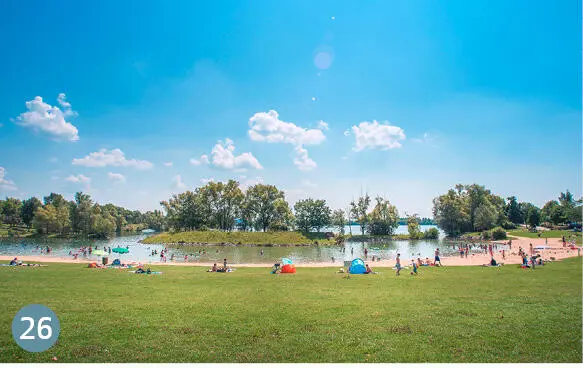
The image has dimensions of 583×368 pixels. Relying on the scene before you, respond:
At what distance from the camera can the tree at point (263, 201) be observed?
120000 mm

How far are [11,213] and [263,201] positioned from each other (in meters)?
119

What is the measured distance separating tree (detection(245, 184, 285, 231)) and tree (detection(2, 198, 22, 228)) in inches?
4225

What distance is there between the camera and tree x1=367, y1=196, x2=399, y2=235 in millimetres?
126812

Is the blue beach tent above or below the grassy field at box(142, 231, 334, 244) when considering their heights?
above

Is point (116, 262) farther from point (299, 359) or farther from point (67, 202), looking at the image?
point (67, 202)

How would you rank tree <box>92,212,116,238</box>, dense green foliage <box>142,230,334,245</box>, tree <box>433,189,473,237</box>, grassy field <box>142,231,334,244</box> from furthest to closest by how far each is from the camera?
tree <box>433,189,473,237</box> → tree <box>92,212,116,238</box> → grassy field <box>142,231,334,244</box> → dense green foliage <box>142,230,334,245</box>

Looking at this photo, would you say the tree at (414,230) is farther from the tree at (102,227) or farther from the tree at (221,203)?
the tree at (102,227)

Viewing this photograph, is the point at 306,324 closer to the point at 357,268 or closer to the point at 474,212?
the point at 357,268

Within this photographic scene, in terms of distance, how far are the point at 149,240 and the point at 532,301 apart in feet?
337

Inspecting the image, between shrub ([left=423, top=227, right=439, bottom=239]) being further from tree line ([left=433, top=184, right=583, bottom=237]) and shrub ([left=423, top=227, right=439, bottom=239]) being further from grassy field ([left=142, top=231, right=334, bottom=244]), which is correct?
grassy field ([left=142, top=231, right=334, bottom=244])

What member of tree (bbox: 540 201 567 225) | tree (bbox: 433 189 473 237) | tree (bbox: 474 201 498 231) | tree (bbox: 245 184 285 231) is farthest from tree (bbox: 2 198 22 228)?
tree (bbox: 540 201 567 225)

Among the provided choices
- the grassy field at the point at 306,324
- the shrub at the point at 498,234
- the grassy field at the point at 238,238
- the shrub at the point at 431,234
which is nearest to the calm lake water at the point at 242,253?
the grassy field at the point at 238,238

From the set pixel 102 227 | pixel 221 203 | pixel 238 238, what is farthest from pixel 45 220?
pixel 238 238

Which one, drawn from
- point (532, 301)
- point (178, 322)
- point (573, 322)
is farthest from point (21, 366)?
point (532, 301)
